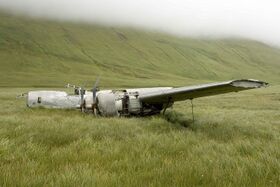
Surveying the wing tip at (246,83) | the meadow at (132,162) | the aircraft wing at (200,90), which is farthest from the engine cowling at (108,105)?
the meadow at (132,162)

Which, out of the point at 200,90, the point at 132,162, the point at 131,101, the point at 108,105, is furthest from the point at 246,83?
the point at 108,105

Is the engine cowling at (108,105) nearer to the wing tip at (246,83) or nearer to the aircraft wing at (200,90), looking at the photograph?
the aircraft wing at (200,90)

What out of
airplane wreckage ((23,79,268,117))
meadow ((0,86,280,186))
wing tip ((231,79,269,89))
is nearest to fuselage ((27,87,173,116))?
airplane wreckage ((23,79,268,117))

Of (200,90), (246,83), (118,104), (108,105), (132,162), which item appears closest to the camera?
(132,162)

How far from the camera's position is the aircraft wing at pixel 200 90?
11828 millimetres

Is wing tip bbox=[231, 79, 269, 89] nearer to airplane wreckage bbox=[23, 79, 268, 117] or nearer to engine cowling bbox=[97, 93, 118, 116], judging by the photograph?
airplane wreckage bbox=[23, 79, 268, 117]

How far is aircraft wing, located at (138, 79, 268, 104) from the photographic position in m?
11.8

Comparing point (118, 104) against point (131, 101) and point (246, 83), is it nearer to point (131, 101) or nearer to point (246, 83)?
point (131, 101)

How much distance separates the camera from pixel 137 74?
196m

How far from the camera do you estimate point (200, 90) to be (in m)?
14.6

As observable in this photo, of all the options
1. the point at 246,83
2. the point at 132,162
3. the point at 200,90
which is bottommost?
the point at 132,162

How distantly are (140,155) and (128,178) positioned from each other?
1774 millimetres

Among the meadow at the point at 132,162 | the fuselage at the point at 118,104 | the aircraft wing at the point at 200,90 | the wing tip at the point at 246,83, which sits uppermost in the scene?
the wing tip at the point at 246,83

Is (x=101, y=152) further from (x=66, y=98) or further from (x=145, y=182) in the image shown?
(x=66, y=98)
